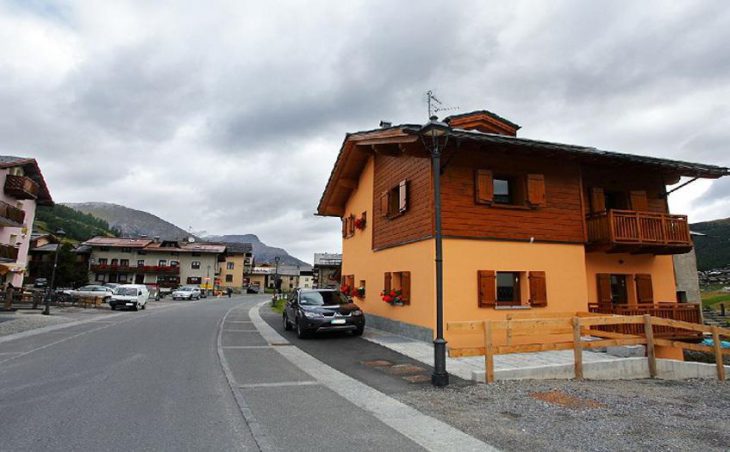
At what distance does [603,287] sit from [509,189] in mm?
4843

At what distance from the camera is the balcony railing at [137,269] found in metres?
65.2

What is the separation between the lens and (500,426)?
504cm

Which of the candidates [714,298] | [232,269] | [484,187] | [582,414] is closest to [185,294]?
[232,269]

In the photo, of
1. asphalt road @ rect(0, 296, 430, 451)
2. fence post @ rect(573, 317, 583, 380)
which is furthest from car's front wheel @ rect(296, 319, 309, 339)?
fence post @ rect(573, 317, 583, 380)

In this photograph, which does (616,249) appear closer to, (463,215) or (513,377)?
(463,215)

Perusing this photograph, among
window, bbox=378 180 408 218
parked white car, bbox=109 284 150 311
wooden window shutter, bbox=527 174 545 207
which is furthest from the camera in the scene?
parked white car, bbox=109 284 150 311

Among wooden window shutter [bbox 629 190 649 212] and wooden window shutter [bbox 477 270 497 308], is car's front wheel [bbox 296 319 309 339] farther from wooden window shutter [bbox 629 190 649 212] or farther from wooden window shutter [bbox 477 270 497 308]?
wooden window shutter [bbox 629 190 649 212]

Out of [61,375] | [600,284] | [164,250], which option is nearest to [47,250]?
[164,250]

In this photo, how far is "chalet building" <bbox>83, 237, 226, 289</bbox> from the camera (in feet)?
218

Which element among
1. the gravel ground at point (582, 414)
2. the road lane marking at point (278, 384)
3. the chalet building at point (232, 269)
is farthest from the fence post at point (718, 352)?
the chalet building at point (232, 269)

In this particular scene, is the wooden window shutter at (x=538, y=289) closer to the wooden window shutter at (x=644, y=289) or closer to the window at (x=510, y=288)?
the window at (x=510, y=288)

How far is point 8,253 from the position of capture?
29609 mm

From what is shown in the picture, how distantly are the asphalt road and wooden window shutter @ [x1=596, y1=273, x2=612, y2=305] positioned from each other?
35.9 ft

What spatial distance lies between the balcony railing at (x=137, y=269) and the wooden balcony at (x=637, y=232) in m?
67.9
